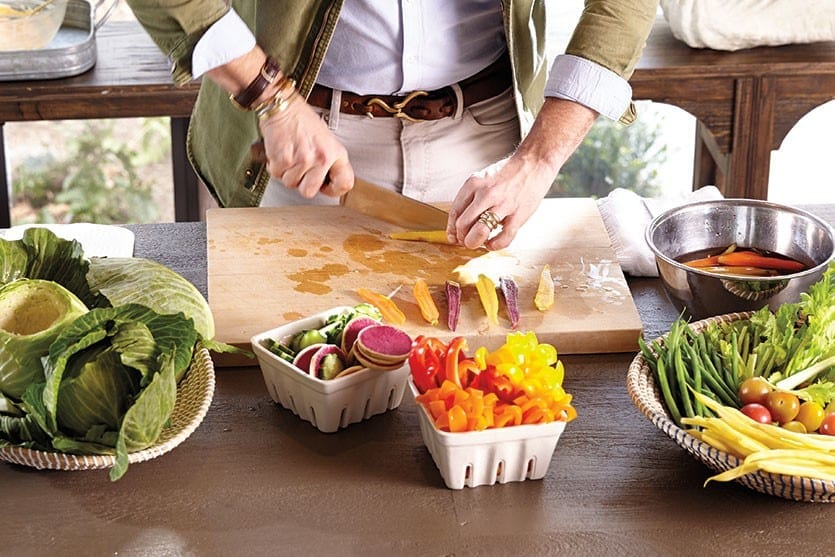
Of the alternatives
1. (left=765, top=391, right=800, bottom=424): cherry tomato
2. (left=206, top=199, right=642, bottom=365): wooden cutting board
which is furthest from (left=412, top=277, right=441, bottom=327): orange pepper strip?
(left=765, top=391, right=800, bottom=424): cherry tomato

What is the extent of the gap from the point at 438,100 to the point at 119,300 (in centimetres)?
90

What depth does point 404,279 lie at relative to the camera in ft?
6.63

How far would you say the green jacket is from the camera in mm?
1970

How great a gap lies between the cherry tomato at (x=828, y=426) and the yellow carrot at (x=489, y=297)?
591 mm

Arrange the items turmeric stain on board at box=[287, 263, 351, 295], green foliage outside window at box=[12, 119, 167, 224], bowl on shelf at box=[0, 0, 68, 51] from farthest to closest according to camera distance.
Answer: green foliage outside window at box=[12, 119, 167, 224], bowl on shelf at box=[0, 0, 68, 51], turmeric stain on board at box=[287, 263, 351, 295]

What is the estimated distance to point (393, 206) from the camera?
217cm

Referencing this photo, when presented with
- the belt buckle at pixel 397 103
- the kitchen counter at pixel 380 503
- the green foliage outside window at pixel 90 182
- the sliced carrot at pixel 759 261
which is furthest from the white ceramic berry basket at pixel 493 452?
the green foliage outside window at pixel 90 182

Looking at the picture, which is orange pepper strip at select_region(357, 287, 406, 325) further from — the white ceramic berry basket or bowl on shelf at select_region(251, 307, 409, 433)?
the white ceramic berry basket

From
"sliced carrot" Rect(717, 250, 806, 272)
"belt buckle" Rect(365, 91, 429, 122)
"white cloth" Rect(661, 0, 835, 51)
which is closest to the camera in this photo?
"sliced carrot" Rect(717, 250, 806, 272)

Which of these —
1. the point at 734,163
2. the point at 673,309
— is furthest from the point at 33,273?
the point at 734,163

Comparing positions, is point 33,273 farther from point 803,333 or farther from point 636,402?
point 803,333

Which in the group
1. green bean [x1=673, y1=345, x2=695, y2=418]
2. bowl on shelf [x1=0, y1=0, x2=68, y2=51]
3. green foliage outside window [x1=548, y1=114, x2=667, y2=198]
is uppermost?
green bean [x1=673, y1=345, x2=695, y2=418]

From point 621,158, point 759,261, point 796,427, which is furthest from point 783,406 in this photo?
point 621,158

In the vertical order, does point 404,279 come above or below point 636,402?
below
